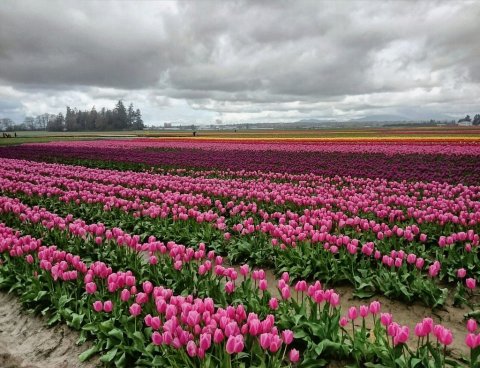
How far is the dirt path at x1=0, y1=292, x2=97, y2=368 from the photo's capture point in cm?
427

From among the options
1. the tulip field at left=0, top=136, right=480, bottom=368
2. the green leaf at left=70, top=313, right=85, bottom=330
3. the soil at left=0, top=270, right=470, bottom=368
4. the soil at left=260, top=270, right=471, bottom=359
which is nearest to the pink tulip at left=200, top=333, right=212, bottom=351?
the tulip field at left=0, top=136, right=480, bottom=368

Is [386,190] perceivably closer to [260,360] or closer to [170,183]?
[170,183]

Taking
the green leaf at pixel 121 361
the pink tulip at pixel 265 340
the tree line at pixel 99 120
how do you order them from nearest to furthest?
the pink tulip at pixel 265 340
the green leaf at pixel 121 361
the tree line at pixel 99 120

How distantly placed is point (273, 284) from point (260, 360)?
110 inches

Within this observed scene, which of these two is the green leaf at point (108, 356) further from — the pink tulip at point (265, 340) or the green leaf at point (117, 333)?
the pink tulip at point (265, 340)

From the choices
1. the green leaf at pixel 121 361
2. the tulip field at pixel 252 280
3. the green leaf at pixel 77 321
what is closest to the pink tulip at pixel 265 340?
the tulip field at pixel 252 280

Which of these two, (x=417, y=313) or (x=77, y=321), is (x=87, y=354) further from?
(x=417, y=313)

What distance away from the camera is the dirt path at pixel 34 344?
427cm

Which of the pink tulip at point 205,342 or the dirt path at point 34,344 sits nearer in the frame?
the pink tulip at point 205,342

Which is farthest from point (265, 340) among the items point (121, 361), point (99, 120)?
point (99, 120)

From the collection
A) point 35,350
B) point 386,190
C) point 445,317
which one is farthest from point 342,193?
point 35,350

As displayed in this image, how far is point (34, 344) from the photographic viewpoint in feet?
15.5

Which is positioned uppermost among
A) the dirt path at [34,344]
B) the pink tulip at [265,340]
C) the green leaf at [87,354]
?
the pink tulip at [265,340]

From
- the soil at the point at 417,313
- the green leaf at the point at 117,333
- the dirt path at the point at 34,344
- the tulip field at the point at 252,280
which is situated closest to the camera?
the tulip field at the point at 252,280
